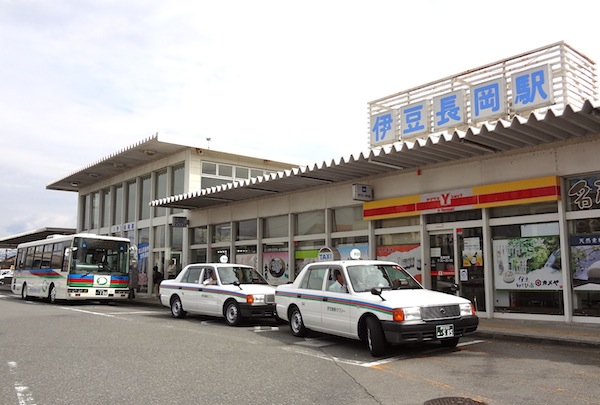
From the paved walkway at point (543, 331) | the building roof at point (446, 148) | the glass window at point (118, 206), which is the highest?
the glass window at point (118, 206)

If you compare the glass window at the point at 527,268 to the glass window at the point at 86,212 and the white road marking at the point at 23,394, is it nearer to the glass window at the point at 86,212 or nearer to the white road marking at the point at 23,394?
the white road marking at the point at 23,394

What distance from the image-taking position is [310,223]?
58.2 ft

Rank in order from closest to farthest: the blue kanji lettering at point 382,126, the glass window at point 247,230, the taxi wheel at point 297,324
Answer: the taxi wheel at point 297,324 < the blue kanji lettering at point 382,126 < the glass window at point 247,230

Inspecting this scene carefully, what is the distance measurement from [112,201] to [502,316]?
23.9m

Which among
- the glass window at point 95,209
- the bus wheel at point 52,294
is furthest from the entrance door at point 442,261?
the glass window at point 95,209

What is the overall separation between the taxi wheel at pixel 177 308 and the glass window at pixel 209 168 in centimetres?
1048

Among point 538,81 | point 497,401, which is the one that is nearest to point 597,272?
point 538,81

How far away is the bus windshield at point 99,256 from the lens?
64.0 feet

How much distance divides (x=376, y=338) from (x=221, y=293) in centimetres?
579

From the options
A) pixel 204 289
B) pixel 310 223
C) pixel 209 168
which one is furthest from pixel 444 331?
pixel 209 168

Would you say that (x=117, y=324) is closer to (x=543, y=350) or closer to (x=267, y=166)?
(x=543, y=350)

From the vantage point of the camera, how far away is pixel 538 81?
12617 mm

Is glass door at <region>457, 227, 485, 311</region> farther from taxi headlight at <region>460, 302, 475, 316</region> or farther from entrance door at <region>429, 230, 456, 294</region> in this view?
taxi headlight at <region>460, 302, 475, 316</region>

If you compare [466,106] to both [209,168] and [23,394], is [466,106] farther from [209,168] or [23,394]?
[209,168]
